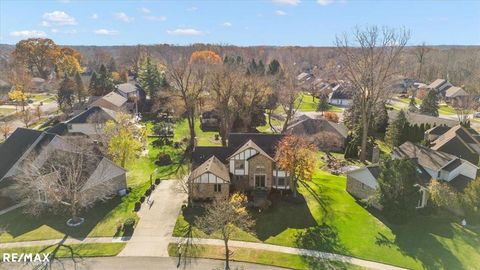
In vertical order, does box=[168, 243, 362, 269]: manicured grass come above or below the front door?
below

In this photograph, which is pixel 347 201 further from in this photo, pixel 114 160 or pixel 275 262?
pixel 114 160

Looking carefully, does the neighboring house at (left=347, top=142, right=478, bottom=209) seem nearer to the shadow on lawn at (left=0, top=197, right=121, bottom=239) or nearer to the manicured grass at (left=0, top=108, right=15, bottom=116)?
the shadow on lawn at (left=0, top=197, right=121, bottom=239)

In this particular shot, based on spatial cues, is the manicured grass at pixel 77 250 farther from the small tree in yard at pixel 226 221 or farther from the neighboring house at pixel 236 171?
the neighboring house at pixel 236 171

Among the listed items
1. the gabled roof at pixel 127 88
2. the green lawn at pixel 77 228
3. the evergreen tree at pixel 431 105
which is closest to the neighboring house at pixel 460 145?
the evergreen tree at pixel 431 105

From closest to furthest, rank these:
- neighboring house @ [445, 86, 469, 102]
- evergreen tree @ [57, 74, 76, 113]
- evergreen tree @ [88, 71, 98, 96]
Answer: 1. evergreen tree @ [57, 74, 76, 113]
2. evergreen tree @ [88, 71, 98, 96]
3. neighboring house @ [445, 86, 469, 102]

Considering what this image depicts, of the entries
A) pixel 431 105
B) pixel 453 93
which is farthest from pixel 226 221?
pixel 453 93

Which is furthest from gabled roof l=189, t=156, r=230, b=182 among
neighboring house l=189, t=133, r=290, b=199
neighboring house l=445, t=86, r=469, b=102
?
neighboring house l=445, t=86, r=469, b=102

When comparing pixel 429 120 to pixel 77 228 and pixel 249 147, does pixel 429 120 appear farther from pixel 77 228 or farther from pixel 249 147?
pixel 77 228
